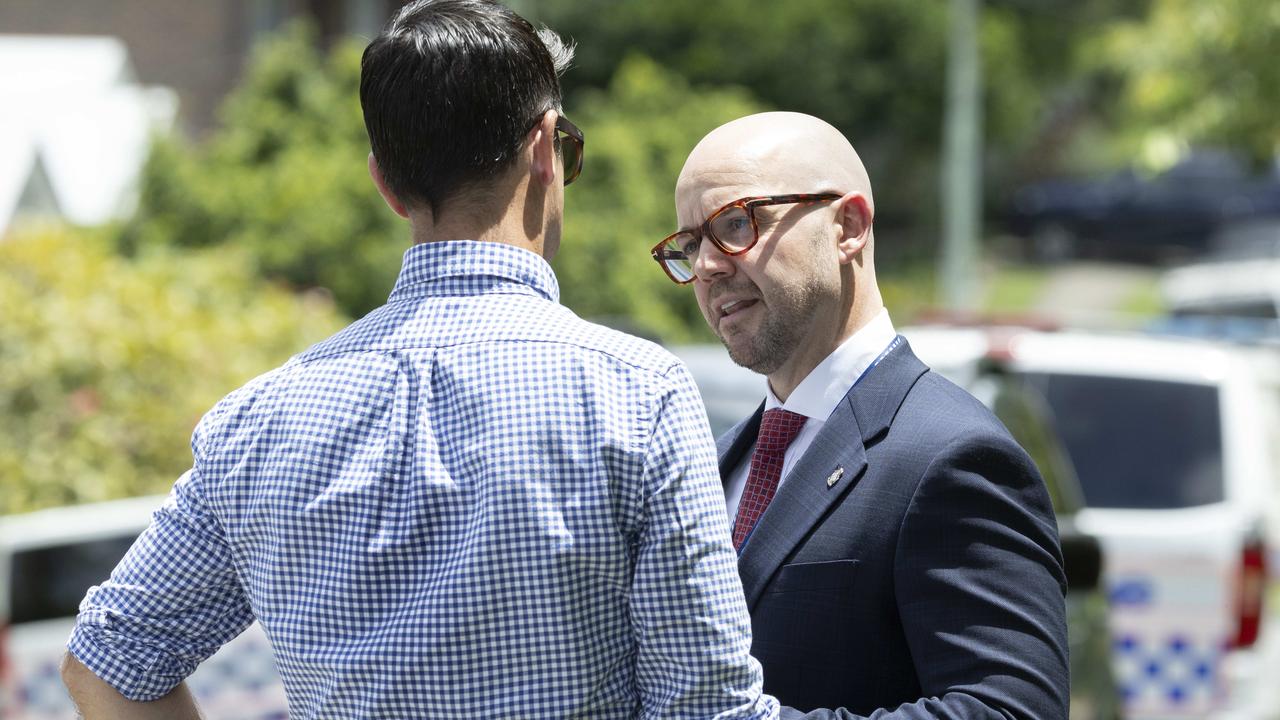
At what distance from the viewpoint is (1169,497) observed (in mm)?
7098

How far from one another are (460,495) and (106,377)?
22.2ft

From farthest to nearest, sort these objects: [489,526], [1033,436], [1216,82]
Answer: [1216,82] → [1033,436] → [489,526]

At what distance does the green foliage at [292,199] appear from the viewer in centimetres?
1403

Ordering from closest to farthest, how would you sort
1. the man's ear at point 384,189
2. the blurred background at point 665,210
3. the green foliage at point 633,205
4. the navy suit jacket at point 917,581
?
the man's ear at point 384,189 → the navy suit jacket at point 917,581 → the blurred background at point 665,210 → the green foliage at point 633,205

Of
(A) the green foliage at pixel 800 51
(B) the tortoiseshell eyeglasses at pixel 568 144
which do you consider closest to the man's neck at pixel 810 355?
(B) the tortoiseshell eyeglasses at pixel 568 144

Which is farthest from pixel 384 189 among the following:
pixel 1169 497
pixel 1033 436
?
pixel 1169 497

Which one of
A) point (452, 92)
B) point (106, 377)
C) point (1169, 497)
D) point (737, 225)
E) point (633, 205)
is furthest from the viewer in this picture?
point (633, 205)

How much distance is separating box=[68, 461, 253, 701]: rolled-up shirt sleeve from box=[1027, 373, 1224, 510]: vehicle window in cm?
601

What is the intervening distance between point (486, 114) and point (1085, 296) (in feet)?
103

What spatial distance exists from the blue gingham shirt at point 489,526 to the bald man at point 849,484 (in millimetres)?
341

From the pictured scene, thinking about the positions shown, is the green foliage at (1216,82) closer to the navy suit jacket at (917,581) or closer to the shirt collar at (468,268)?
the navy suit jacket at (917,581)

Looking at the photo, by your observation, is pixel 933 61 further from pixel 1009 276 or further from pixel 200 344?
pixel 200 344

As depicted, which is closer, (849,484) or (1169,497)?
(849,484)

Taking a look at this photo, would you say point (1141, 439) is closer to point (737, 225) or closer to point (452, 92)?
point (737, 225)
